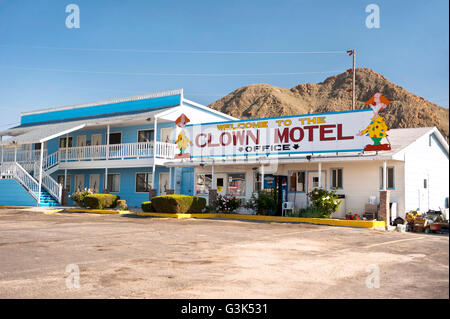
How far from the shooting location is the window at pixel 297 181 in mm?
22969

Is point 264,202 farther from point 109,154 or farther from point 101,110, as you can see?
point 101,110

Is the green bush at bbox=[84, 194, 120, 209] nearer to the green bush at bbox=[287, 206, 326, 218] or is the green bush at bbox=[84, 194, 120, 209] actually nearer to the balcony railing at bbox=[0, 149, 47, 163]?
the balcony railing at bbox=[0, 149, 47, 163]

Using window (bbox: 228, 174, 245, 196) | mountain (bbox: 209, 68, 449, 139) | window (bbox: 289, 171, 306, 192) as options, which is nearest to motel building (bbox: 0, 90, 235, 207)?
window (bbox: 228, 174, 245, 196)

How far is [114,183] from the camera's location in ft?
105

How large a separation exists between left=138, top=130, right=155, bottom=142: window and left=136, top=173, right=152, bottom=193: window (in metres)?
2.45

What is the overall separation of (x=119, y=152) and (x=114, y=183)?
11.2ft

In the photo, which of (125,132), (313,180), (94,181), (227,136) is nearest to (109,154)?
(125,132)

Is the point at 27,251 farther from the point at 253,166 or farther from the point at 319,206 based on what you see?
the point at 253,166

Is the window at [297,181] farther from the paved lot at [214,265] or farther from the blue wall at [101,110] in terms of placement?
the blue wall at [101,110]

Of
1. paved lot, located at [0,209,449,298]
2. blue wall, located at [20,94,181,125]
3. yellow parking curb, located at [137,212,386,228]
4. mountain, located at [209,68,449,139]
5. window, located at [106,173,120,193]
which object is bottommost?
paved lot, located at [0,209,449,298]

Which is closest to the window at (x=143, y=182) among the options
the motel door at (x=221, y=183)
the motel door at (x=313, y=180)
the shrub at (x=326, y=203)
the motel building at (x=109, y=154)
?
the motel building at (x=109, y=154)

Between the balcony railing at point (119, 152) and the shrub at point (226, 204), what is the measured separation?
6567 millimetres

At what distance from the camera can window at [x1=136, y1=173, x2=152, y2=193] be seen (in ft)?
99.5

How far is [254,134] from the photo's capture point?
23906 millimetres
